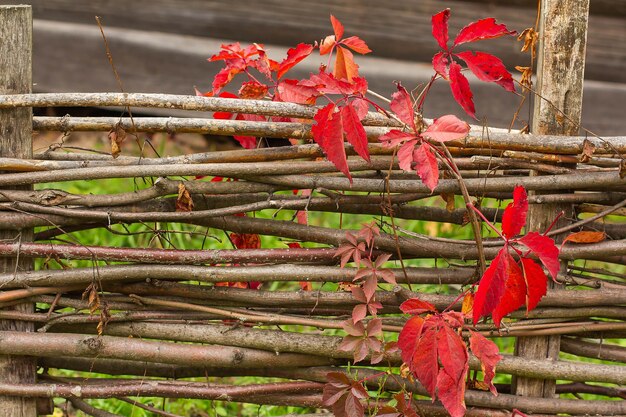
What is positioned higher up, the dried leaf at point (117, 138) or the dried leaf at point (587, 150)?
the dried leaf at point (587, 150)

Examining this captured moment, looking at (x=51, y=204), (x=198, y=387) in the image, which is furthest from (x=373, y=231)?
(x=51, y=204)

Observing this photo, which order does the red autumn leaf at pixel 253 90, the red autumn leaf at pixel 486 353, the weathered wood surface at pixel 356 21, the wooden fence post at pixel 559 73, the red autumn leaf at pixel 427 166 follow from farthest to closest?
the weathered wood surface at pixel 356 21, the red autumn leaf at pixel 253 90, the wooden fence post at pixel 559 73, the red autumn leaf at pixel 486 353, the red autumn leaf at pixel 427 166

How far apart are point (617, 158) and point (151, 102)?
108 centimetres

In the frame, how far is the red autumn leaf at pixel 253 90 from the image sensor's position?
1858mm

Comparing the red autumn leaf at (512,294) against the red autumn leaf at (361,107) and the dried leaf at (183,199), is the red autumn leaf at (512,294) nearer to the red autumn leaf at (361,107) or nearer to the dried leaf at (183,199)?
the red autumn leaf at (361,107)

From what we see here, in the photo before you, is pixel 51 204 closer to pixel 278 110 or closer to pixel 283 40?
pixel 278 110

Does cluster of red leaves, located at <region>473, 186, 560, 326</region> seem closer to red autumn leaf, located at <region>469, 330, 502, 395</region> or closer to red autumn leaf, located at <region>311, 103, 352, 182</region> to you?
red autumn leaf, located at <region>469, 330, 502, 395</region>

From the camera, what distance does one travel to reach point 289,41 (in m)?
3.96

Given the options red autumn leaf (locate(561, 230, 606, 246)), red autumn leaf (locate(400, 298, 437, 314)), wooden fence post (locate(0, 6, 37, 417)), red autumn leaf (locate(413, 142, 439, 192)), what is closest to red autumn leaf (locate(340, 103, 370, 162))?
red autumn leaf (locate(413, 142, 439, 192))

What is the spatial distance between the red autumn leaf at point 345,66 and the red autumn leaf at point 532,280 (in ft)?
1.84

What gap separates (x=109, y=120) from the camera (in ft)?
5.89

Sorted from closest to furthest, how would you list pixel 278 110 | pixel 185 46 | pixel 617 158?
1. pixel 278 110
2. pixel 617 158
3. pixel 185 46

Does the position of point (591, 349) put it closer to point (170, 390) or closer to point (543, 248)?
point (543, 248)

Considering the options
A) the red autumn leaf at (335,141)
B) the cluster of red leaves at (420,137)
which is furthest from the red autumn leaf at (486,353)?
the red autumn leaf at (335,141)
